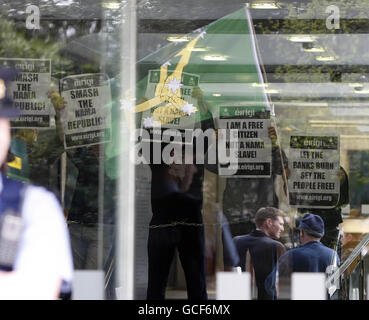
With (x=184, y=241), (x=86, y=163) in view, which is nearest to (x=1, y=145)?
(x=86, y=163)

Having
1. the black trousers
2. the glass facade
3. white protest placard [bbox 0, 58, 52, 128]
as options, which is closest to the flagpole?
the glass facade

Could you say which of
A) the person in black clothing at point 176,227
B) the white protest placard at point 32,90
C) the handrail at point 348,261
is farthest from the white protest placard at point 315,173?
the white protest placard at point 32,90

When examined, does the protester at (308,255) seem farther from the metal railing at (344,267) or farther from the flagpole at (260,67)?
the flagpole at (260,67)

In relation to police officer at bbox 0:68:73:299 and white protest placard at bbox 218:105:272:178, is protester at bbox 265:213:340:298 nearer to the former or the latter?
white protest placard at bbox 218:105:272:178

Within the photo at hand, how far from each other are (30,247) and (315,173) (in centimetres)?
214

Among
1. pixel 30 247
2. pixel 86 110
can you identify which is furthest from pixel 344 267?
pixel 30 247

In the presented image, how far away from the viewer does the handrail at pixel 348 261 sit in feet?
17.9

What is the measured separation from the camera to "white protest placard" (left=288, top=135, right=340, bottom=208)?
18.3 ft

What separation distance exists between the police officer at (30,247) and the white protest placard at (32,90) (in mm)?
609

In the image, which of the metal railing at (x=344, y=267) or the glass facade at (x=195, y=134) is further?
the metal railing at (x=344, y=267)

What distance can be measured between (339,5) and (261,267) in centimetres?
184

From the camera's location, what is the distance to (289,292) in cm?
491

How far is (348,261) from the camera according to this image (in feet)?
18.6

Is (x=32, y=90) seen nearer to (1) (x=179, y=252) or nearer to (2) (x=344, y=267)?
(1) (x=179, y=252)
